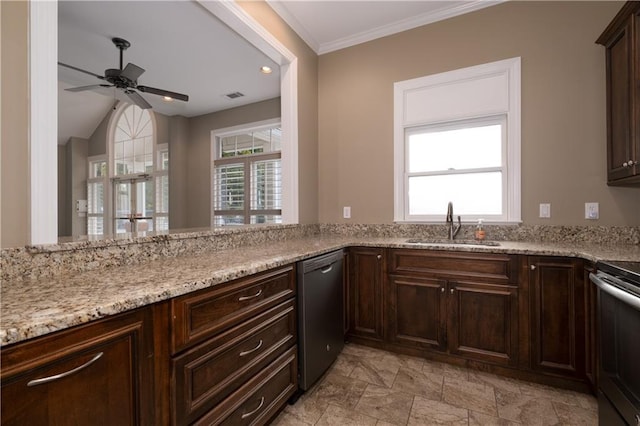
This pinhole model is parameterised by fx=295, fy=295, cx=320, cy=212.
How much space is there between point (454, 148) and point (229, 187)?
3912mm

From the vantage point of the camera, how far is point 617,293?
1.28 meters

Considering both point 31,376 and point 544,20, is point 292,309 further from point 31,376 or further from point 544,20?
point 544,20

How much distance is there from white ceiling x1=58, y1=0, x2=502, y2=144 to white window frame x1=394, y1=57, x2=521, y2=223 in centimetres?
60

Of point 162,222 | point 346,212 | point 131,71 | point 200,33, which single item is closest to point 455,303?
point 346,212

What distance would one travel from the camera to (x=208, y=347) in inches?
47.8

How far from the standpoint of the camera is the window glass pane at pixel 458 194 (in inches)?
105

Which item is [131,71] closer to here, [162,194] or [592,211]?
[162,194]

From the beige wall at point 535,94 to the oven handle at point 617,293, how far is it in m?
1.10

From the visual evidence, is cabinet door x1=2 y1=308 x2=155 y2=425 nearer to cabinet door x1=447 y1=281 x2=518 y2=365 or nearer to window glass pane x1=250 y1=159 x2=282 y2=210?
cabinet door x1=447 y1=281 x2=518 y2=365

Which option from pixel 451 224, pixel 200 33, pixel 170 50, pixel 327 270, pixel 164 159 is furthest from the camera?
pixel 164 159

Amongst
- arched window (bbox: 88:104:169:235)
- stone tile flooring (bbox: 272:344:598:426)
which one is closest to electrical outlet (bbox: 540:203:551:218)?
stone tile flooring (bbox: 272:344:598:426)

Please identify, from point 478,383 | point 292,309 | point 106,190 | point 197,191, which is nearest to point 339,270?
point 292,309

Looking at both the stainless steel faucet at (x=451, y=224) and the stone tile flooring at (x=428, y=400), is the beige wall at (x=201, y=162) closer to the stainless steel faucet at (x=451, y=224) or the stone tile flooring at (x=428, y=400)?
the stainless steel faucet at (x=451, y=224)

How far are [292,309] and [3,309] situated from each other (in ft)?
4.07
